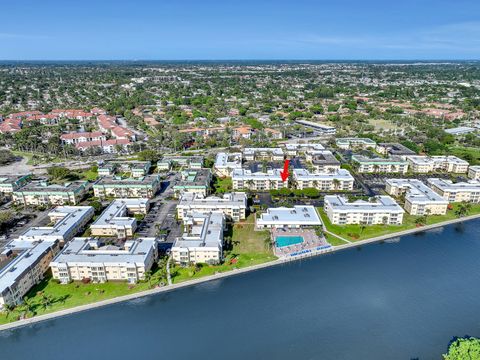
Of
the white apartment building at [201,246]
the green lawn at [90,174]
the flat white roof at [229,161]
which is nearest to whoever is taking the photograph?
the white apartment building at [201,246]

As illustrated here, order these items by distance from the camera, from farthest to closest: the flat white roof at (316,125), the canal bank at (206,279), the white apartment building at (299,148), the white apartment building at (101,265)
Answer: the flat white roof at (316,125), the white apartment building at (299,148), the white apartment building at (101,265), the canal bank at (206,279)

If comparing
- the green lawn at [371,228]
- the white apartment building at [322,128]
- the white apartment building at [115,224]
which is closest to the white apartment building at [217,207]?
the white apartment building at [115,224]

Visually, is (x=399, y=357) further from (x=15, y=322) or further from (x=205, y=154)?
(x=205, y=154)

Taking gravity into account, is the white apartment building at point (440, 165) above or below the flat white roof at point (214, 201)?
below

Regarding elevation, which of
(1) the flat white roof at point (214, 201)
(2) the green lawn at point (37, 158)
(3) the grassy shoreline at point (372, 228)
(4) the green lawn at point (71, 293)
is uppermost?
(1) the flat white roof at point (214, 201)

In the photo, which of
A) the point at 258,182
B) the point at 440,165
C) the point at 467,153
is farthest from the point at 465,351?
the point at 467,153

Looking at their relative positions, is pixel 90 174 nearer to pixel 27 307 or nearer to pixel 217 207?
pixel 217 207

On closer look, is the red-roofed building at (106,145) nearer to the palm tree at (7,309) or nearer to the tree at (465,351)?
the palm tree at (7,309)
